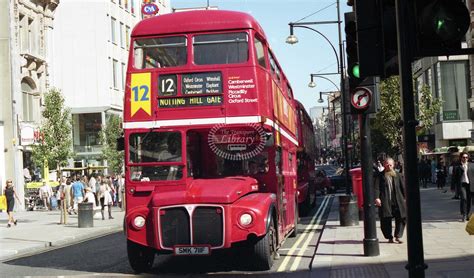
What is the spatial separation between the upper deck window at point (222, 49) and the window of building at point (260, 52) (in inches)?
13.4

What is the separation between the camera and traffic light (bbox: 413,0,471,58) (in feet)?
15.7

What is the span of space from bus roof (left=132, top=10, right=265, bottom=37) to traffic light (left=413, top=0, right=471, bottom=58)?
637 centimetres

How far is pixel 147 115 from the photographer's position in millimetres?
10969

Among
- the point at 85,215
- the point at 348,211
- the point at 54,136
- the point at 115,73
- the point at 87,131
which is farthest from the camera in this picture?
the point at 115,73

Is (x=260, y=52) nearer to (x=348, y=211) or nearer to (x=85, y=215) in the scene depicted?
(x=348, y=211)

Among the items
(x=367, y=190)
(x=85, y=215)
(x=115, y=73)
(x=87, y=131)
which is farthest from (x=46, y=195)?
(x=367, y=190)

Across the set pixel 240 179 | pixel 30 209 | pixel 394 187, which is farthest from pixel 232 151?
pixel 30 209

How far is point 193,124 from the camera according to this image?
1091cm

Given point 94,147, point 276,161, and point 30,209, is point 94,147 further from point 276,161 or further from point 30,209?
point 276,161

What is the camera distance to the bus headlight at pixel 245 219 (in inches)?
390

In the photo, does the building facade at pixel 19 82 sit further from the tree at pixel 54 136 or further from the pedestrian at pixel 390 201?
the pedestrian at pixel 390 201

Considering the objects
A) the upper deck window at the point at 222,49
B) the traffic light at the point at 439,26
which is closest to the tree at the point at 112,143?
the upper deck window at the point at 222,49

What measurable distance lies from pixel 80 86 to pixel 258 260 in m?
46.1

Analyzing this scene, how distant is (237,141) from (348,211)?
285 inches
